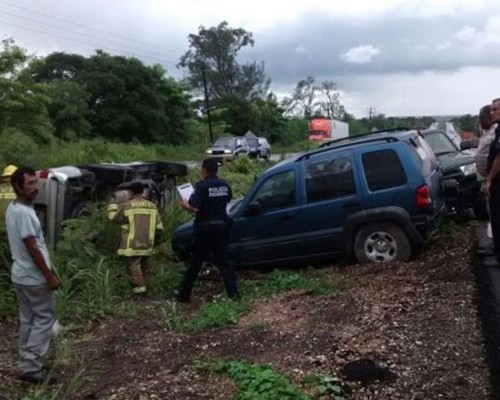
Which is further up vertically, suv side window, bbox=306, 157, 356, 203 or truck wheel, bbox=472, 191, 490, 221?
suv side window, bbox=306, 157, 356, 203

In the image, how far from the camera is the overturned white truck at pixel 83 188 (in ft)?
36.7

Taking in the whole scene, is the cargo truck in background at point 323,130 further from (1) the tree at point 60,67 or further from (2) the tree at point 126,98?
(1) the tree at point 60,67

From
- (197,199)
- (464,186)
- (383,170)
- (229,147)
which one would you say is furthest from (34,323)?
(229,147)

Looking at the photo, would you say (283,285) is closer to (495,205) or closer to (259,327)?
(259,327)

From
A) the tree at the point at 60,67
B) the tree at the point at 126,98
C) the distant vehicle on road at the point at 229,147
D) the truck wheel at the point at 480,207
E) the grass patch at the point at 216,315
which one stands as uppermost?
the tree at the point at 60,67

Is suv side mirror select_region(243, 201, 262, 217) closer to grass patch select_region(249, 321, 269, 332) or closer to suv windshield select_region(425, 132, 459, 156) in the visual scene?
grass patch select_region(249, 321, 269, 332)

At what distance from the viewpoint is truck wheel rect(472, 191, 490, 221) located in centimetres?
1138

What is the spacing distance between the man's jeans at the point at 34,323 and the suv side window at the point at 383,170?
4778 mm

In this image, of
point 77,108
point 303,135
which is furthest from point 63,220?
point 303,135

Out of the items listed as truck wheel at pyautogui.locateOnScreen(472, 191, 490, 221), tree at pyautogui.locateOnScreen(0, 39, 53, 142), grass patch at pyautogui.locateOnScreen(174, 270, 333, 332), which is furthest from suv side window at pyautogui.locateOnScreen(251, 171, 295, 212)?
tree at pyautogui.locateOnScreen(0, 39, 53, 142)

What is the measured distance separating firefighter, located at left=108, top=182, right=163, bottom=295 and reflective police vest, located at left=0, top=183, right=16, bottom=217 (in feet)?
4.23

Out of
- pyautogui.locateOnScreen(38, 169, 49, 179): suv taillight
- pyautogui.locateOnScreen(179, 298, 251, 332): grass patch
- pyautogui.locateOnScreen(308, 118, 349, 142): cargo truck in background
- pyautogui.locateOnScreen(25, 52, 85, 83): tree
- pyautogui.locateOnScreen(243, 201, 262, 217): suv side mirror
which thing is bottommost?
pyautogui.locateOnScreen(179, 298, 251, 332): grass patch

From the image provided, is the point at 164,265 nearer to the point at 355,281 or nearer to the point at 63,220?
the point at 63,220

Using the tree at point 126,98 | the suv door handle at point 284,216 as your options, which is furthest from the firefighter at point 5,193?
the tree at point 126,98
